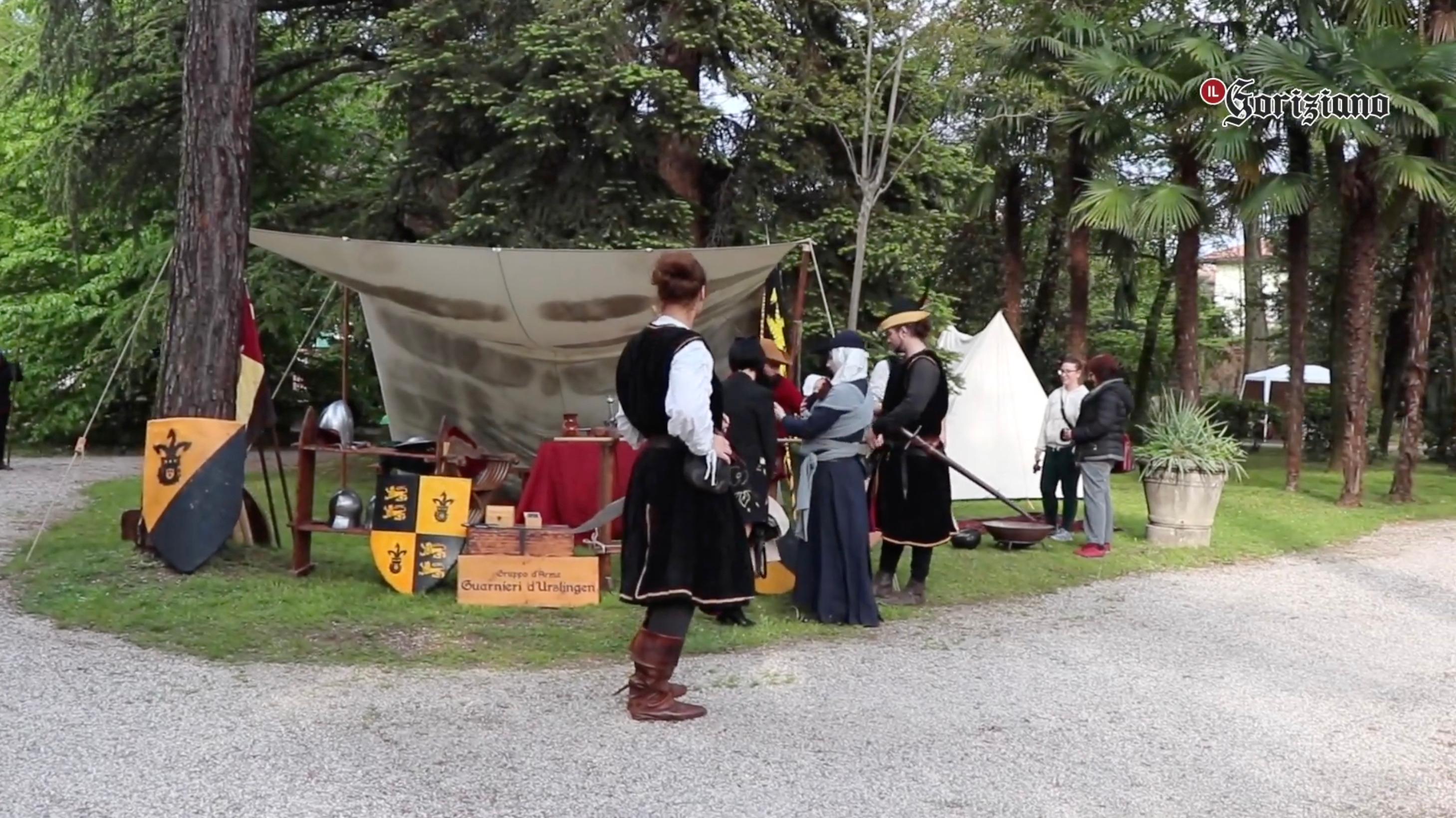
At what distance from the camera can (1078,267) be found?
19188mm

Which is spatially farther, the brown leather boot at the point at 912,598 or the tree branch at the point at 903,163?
the tree branch at the point at 903,163

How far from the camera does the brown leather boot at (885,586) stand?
7770 millimetres

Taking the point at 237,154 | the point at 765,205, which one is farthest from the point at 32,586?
the point at 765,205

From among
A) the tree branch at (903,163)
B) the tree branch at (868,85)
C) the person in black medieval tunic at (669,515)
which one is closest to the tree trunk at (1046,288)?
the tree branch at (903,163)

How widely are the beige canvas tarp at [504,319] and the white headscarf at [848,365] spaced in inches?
50.5

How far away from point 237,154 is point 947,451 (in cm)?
821

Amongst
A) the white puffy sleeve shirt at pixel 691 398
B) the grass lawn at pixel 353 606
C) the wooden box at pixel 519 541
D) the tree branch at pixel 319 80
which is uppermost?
the tree branch at pixel 319 80

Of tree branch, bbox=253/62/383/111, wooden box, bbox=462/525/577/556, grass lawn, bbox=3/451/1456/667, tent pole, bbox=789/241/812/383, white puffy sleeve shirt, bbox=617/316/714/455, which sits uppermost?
tree branch, bbox=253/62/383/111

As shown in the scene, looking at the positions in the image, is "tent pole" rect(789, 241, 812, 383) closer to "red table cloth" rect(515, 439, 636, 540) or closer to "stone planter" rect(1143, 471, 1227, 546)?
"red table cloth" rect(515, 439, 636, 540)

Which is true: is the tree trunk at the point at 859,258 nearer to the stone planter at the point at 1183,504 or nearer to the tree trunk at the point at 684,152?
the tree trunk at the point at 684,152

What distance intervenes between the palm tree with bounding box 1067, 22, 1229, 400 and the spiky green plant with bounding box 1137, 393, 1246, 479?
4.00m

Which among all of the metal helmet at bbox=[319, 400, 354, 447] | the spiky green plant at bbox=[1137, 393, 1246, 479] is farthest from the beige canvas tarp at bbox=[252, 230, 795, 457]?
the spiky green plant at bbox=[1137, 393, 1246, 479]

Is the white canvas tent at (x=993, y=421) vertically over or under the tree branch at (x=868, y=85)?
under

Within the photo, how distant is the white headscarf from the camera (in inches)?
268
